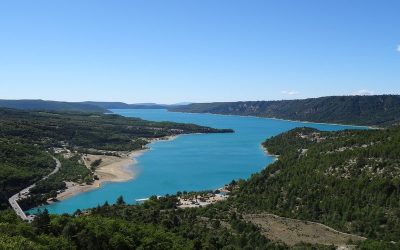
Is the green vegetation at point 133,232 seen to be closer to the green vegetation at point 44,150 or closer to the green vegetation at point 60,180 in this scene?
the green vegetation at point 60,180

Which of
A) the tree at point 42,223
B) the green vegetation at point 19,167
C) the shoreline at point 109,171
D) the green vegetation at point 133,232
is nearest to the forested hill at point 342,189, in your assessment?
the green vegetation at point 133,232

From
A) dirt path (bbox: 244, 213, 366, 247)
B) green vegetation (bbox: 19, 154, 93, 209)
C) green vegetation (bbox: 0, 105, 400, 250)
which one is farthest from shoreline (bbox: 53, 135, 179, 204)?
dirt path (bbox: 244, 213, 366, 247)

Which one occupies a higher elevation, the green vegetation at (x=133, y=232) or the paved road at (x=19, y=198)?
the green vegetation at (x=133, y=232)

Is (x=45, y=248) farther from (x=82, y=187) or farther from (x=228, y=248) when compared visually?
(x=82, y=187)

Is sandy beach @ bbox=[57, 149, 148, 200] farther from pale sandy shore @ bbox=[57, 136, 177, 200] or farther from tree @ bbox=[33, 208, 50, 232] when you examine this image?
tree @ bbox=[33, 208, 50, 232]

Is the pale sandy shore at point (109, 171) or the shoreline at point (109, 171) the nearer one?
the shoreline at point (109, 171)

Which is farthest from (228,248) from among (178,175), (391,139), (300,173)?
(178,175)
